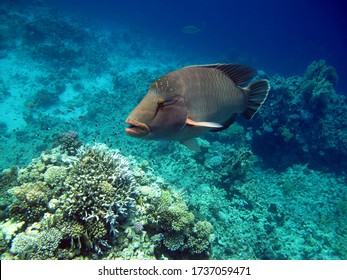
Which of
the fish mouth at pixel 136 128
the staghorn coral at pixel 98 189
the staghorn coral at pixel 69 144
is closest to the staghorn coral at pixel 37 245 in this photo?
the staghorn coral at pixel 98 189

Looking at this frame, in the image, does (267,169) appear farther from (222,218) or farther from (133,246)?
(133,246)

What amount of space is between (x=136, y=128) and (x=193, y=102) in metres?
0.75

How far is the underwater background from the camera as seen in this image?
149 inches

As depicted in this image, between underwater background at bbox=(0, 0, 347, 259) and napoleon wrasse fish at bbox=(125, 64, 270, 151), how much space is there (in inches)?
77.2

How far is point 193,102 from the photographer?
2615 mm

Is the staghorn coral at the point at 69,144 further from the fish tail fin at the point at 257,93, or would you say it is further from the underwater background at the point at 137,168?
the fish tail fin at the point at 257,93

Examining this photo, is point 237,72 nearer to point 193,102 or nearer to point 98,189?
point 193,102

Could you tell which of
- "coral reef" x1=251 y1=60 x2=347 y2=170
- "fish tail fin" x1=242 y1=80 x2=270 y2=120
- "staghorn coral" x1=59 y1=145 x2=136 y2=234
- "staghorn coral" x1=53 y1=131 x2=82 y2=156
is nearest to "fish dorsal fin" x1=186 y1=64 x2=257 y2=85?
"fish tail fin" x1=242 y1=80 x2=270 y2=120

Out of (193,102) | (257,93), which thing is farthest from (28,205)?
(257,93)

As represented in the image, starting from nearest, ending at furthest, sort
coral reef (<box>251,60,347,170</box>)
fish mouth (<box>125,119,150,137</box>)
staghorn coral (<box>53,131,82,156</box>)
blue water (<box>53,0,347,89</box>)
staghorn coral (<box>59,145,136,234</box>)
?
fish mouth (<box>125,119,150,137</box>) → staghorn coral (<box>59,145,136,234</box>) → staghorn coral (<box>53,131,82,156</box>) → coral reef (<box>251,60,347,170</box>) → blue water (<box>53,0,347,89</box>)

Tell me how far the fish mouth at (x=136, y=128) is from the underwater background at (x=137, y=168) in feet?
6.27

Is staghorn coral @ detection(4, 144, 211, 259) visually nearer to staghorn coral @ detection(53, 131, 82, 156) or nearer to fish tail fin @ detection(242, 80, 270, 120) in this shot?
staghorn coral @ detection(53, 131, 82, 156)
